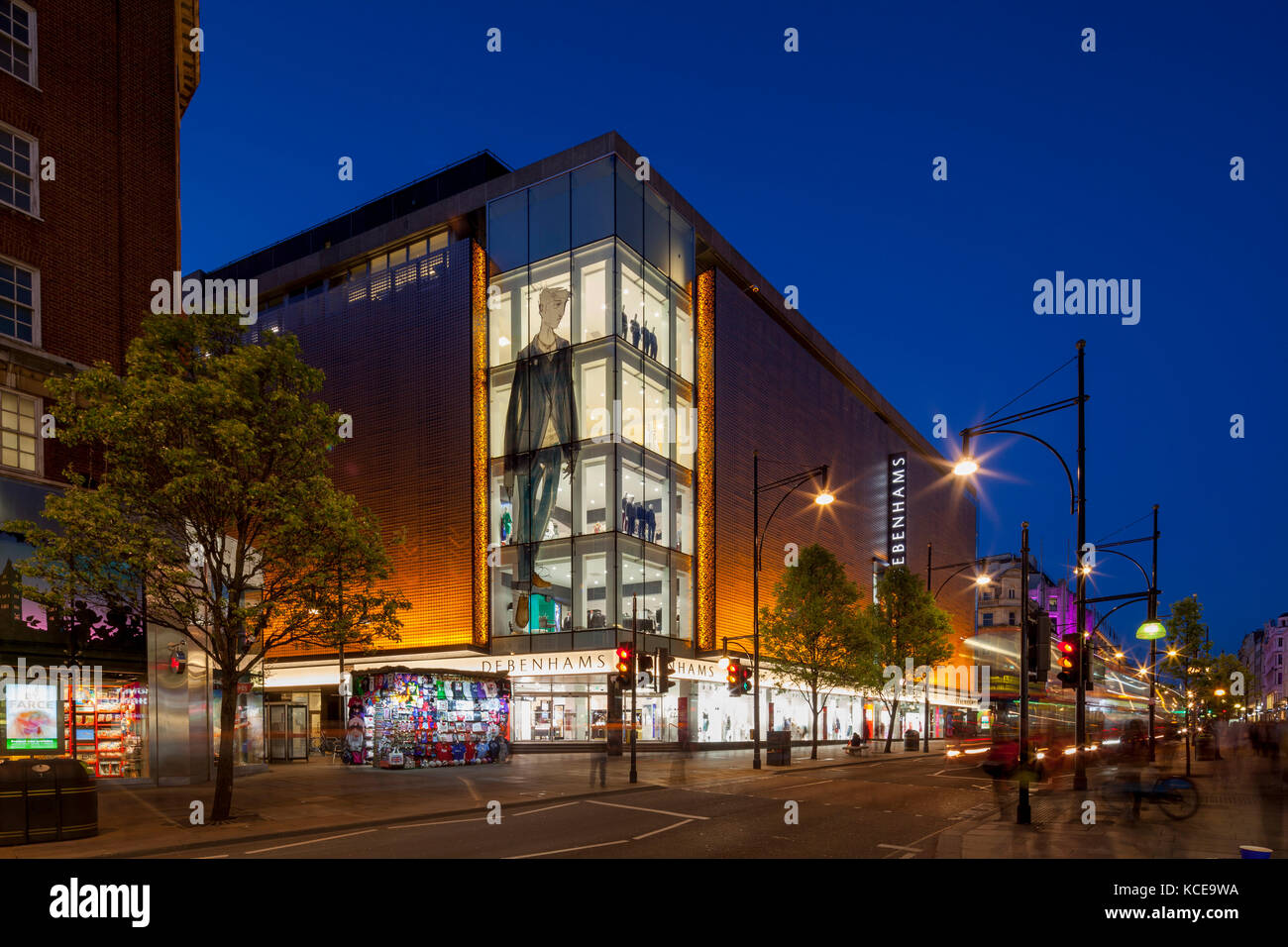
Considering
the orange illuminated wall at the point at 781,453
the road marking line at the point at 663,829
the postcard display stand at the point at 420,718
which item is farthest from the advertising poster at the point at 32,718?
the orange illuminated wall at the point at 781,453

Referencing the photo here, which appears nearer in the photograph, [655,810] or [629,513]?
[655,810]

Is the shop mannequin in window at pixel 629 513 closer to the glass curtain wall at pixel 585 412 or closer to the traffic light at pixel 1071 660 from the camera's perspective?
the glass curtain wall at pixel 585 412

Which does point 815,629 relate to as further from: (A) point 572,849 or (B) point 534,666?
(A) point 572,849

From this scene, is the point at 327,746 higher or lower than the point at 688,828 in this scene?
lower

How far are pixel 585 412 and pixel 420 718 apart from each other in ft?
58.9

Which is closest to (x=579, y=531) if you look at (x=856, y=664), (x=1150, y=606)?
(x=856, y=664)

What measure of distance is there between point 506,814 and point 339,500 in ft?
25.2

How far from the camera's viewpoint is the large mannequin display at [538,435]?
149 ft

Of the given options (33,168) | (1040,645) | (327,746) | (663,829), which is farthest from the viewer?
(327,746)

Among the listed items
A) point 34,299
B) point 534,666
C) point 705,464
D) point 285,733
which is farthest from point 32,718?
point 705,464

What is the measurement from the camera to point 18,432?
20797 mm

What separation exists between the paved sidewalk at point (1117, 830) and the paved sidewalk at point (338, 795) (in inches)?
413

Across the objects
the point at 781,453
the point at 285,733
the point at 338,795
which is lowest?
the point at 285,733

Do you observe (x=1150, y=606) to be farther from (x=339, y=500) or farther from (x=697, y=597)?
(x=339, y=500)
